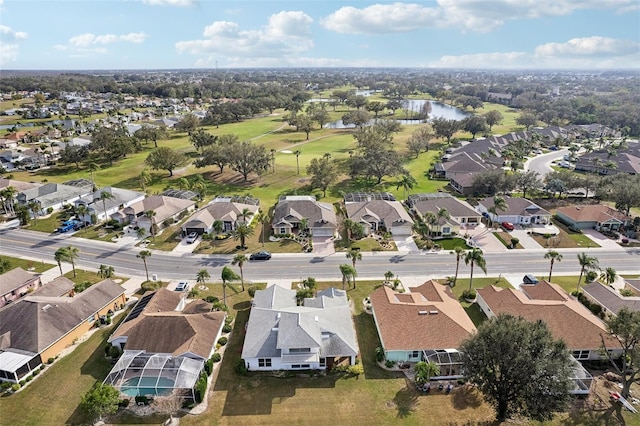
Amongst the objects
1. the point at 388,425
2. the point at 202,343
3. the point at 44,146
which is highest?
the point at 44,146

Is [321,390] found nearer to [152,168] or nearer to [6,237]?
[6,237]

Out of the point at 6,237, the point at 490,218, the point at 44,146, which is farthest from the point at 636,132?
the point at 44,146

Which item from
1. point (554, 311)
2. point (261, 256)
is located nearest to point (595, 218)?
point (554, 311)

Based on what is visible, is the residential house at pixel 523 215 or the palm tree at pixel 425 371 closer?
the palm tree at pixel 425 371

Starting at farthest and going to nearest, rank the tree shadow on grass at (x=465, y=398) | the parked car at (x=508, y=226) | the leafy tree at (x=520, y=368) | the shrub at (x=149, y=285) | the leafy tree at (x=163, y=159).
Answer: the leafy tree at (x=163, y=159)
the parked car at (x=508, y=226)
the shrub at (x=149, y=285)
the tree shadow on grass at (x=465, y=398)
the leafy tree at (x=520, y=368)

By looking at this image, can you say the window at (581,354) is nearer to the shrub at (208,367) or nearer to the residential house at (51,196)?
the shrub at (208,367)

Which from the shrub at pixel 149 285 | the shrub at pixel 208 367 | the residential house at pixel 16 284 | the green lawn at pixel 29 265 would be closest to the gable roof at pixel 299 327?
the shrub at pixel 208 367

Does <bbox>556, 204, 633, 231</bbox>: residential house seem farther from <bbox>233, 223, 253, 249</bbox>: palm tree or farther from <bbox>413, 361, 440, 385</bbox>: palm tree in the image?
<bbox>233, 223, 253, 249</bbox>: palm tree
